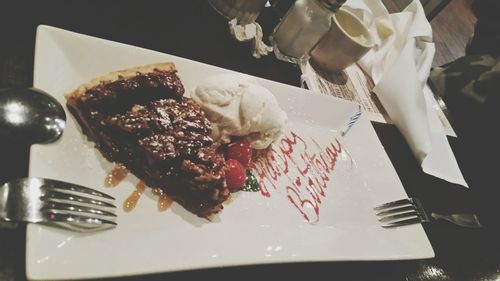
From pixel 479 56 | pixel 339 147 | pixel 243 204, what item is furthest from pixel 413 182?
pixel 479 56

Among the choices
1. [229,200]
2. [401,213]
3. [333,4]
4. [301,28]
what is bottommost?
[229,200]

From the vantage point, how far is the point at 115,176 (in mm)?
1000

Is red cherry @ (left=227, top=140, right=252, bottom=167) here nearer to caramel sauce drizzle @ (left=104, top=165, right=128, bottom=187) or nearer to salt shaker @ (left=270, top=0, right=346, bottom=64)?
caramel sauce drizzle @ (left=104, top=165, right=128, bottom=187)

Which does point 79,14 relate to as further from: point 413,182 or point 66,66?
point 413,182

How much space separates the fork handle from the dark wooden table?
3 centimetres

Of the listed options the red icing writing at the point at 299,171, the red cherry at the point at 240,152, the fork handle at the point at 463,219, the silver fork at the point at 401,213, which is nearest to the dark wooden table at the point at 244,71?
the fork handle at the point at 463,219

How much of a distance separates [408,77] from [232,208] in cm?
147

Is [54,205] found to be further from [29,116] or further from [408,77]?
[408,77]

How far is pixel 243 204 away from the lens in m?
1.19

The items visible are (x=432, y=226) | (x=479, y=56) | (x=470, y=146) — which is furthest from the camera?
(x=479, y=56)

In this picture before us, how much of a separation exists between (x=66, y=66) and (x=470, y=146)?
2.38 metres

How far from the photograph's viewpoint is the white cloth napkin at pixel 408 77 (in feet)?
6.46

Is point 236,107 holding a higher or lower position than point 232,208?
higher

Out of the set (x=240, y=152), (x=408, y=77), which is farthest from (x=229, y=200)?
(x=408, y=77)
